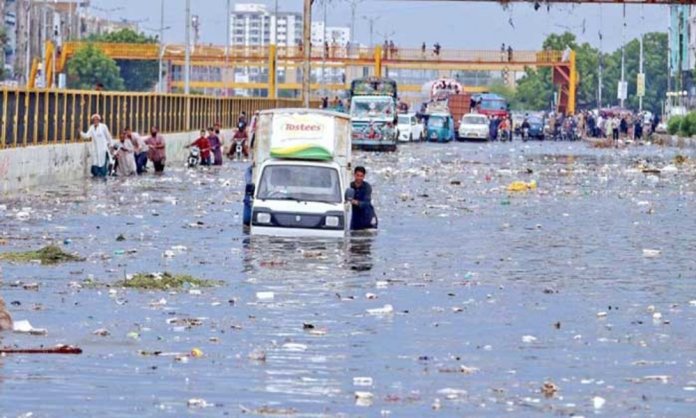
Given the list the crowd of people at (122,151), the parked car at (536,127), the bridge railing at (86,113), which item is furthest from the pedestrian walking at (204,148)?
the parked car at (536,127)

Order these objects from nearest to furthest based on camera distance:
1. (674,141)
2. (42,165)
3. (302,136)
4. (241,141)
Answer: (302,136) → (42,165) → (241,141) → (674,141)

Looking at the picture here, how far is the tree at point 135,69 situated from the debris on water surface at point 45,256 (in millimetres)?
145812

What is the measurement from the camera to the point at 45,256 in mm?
24078

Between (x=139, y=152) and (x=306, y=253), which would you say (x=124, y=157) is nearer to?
(x=139, y=152)

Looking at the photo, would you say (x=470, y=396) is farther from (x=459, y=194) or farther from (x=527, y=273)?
(x=459, y=194)

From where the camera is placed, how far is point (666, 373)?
590 inches

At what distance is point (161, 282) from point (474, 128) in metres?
76.0

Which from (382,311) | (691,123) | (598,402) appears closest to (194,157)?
(382,311)

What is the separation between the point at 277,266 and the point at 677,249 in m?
6.91

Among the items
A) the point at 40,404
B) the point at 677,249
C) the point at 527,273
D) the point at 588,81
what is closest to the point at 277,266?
the point at 527,273

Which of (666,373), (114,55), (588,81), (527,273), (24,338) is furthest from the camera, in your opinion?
(588,81)

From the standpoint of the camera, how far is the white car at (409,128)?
3679 inches

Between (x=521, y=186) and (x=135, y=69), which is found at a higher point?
(x=135, y=69)

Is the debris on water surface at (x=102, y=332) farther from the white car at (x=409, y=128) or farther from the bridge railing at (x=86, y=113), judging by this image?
the white car at (x=409, y=128)
